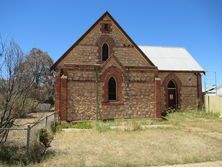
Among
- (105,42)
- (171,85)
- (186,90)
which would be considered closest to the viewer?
(105,42)

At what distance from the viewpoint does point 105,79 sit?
74.0 ft

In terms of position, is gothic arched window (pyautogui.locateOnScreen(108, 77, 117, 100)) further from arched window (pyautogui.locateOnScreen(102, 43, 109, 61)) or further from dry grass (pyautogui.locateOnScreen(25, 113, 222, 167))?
dry grass (pyautogui.locateOnScreen(25, 113, 222, 167))

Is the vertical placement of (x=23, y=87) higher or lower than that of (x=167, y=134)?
higher

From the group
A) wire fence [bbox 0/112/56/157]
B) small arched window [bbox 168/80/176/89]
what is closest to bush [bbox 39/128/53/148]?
wire fence [bbox 0/112/56/157]

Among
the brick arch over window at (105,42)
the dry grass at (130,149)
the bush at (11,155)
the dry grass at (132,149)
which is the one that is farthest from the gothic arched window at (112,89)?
the bush at (11,155)

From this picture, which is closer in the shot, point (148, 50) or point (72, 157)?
point (72, 157)

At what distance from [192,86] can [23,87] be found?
21.4 metres

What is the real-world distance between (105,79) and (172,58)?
11512 millimetres

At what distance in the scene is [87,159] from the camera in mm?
10031

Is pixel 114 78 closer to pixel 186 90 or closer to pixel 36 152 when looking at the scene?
pixel 186 90

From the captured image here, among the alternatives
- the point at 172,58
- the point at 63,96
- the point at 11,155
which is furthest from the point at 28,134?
the point at 172,58

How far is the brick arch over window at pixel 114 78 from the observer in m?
22.5

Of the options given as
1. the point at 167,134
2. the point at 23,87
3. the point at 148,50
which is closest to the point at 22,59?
the point at 23,87

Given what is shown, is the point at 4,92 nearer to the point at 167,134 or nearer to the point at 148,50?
the point at 167,134
